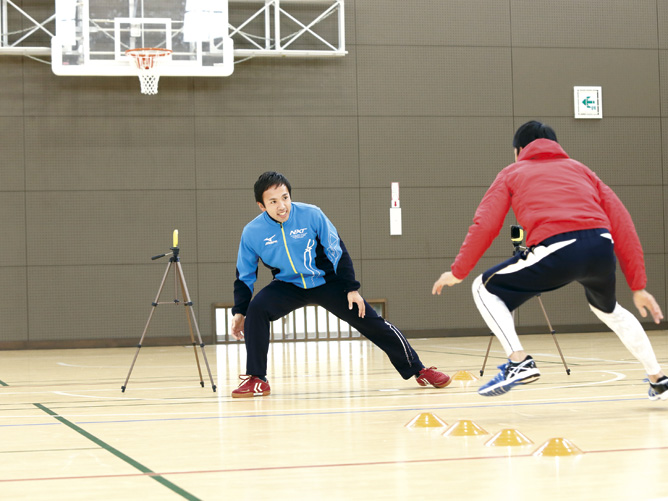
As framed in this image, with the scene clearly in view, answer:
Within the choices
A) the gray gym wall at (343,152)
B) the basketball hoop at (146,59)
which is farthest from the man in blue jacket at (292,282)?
the gray gym wall at (343,152)

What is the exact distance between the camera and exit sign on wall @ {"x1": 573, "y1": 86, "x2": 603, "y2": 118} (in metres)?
12.7

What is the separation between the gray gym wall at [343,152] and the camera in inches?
457

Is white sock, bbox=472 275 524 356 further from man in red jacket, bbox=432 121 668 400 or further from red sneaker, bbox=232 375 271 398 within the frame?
red sneaker, bbox=232 375 271 398

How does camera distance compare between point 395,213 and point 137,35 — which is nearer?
point 137,35

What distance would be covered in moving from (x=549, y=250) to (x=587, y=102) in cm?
914

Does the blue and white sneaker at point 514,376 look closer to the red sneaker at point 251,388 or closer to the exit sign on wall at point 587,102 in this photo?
the red sneaker at point 251,388

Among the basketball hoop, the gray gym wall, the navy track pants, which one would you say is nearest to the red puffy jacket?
the navy track pants

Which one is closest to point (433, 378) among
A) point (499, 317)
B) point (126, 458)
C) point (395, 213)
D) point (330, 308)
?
point (330, 308)

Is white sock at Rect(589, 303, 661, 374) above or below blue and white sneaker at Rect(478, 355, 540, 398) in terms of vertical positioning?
above

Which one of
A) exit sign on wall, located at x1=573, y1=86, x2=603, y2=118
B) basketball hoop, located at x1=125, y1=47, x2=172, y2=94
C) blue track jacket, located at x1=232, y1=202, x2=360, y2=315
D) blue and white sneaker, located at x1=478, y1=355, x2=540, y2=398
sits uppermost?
basketball hoop, located at x1=125, y1=47, x2=172, y2=94

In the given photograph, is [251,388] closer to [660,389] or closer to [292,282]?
[292,282]

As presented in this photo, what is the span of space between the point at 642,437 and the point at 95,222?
9213 millimetres

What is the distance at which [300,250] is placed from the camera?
5.64 m

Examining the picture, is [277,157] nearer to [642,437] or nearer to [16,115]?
[16,115]
